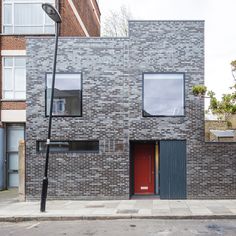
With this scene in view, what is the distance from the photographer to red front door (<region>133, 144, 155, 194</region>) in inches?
664

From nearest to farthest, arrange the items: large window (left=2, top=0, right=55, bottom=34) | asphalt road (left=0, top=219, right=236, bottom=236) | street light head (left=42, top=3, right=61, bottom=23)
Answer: asphalt road (left=0, top=219, right=236, bottom=236)
street light head (left=42, top=3, right=61, bottom=23)
large window (left=2, top=0, right=55, bottom=34)

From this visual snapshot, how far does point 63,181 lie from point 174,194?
4701mm

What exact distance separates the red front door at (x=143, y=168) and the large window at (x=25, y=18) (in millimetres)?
8567

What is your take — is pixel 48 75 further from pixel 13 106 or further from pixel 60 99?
pixel 13 106

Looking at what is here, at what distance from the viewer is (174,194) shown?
51.6 feet

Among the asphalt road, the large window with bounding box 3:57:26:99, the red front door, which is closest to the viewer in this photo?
the asphalt road

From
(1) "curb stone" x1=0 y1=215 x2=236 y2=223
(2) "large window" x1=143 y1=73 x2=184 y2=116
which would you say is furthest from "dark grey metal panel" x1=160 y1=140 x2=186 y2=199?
(1) "curb stone" x1=0 y1=215 x2=236 y2=223

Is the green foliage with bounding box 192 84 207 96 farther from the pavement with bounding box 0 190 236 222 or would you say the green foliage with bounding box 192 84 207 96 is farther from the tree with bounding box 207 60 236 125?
the pavement with bounding box 0 190 236 222

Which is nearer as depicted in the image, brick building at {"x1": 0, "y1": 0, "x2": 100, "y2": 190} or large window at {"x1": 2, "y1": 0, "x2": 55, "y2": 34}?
brick building at {"x1": 0, "y1": 0, "x2": 100, "y2": 190}

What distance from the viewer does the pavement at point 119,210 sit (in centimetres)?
1217

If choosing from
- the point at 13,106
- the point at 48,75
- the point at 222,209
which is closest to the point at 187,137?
the point at 222,209

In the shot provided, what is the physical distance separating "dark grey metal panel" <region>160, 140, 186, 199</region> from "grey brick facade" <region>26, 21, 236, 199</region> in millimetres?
251

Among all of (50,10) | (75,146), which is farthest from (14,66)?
(50,10)

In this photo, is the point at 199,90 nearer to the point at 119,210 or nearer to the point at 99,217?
the point at 119,210
